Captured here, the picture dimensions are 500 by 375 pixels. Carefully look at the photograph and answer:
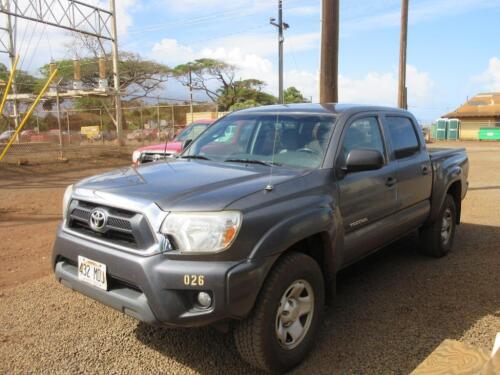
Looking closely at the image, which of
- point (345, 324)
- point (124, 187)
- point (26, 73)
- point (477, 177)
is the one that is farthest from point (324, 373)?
point (26, 73)

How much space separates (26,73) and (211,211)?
41.5 metres

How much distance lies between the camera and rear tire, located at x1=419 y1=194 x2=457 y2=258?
5.51 metres

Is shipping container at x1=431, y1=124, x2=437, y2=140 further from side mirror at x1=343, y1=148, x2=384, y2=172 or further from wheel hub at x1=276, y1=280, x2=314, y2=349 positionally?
wheel hub at x1=276, y1=280, x2=314, y2=349

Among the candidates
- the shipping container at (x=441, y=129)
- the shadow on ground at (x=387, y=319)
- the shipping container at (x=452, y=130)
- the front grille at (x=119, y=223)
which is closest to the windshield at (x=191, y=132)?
the shadow on ground at (x=387, y=319)

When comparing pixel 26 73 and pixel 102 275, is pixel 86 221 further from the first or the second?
pixel 26 73

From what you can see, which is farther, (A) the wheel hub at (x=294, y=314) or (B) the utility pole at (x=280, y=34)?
(B) the utility pole at (x=280, y=34)

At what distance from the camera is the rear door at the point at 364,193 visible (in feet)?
12.3

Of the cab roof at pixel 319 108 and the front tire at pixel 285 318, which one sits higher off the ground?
the cab roof at pixel 319 108

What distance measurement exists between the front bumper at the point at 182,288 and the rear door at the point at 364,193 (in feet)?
3.68

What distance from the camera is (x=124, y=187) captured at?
3.16m

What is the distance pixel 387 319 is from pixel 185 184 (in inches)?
83.6

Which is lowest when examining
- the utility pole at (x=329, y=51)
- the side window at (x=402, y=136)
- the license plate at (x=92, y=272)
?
the license plate at (x=92, y=272)

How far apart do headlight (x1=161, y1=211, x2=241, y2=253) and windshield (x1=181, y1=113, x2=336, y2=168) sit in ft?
3.77

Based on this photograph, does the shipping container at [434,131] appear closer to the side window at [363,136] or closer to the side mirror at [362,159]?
the side window at [363,136]
